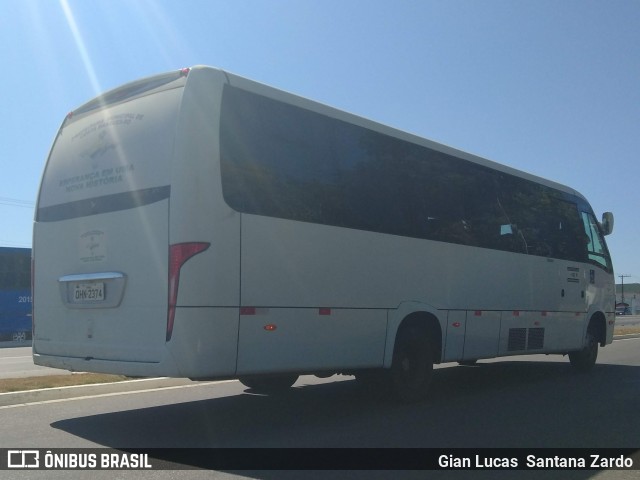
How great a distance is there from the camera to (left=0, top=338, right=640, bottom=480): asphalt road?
657 cm

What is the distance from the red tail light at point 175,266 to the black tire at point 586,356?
377 inches

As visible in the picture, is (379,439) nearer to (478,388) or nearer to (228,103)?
(228,103)

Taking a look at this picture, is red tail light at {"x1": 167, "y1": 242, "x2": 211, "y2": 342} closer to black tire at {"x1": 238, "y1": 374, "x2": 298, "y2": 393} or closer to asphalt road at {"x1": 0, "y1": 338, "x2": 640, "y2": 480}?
asphalt road at {"x1": 0, "y1": 338, "x2": 640, "y2": 480}

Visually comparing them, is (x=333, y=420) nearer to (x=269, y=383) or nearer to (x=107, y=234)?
(x=269, y=383)

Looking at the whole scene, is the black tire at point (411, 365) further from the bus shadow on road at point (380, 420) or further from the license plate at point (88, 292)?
the license plate at point (88, 292)

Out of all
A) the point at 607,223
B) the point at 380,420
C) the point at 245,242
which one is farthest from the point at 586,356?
the point at 245,242

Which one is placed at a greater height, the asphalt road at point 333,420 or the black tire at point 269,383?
the black tire at point 269,383

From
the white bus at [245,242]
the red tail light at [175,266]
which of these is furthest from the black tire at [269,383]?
the red tail light at [175,266]

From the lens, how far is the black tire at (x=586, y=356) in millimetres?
13312

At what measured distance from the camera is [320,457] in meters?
6.02

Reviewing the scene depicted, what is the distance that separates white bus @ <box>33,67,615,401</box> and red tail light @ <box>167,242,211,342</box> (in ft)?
0.05

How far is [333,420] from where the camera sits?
7.80m

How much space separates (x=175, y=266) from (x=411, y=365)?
13.0ft

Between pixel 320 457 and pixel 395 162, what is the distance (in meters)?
4.20
